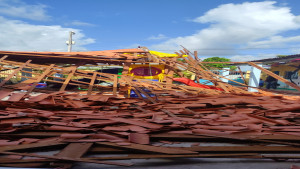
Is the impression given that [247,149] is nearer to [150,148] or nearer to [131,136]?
[150,148]

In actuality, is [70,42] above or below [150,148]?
above

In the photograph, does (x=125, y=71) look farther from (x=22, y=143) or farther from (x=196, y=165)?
(x=196, y=165)

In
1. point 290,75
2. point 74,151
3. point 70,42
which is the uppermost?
point 70,42

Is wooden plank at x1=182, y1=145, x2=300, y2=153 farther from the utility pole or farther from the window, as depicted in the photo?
the utility pole

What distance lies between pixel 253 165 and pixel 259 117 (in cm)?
161

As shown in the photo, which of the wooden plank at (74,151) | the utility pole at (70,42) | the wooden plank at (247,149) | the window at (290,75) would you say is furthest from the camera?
the utility pole at (70,42)

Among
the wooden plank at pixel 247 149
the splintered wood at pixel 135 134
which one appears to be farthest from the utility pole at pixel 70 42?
the wooden plank at pixel 247 149

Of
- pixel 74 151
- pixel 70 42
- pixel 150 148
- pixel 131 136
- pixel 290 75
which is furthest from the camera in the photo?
pixel 70 42

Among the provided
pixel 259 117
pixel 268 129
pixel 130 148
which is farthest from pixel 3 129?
pixel 259 117

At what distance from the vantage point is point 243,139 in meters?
2.31

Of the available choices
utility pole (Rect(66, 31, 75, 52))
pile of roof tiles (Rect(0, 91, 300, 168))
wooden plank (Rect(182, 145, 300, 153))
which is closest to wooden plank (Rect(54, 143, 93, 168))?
pile of roof tiles (Rect(0, 91, 300, 168))

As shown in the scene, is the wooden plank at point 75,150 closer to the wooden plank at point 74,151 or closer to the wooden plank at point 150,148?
the wooden plank at point 74,151

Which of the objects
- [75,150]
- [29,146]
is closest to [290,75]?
[75,150]

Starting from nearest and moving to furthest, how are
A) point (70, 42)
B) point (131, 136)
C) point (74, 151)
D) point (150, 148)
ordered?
point (74, 151) → point (150, 148) → point (131, 136) → point (70, 42)
